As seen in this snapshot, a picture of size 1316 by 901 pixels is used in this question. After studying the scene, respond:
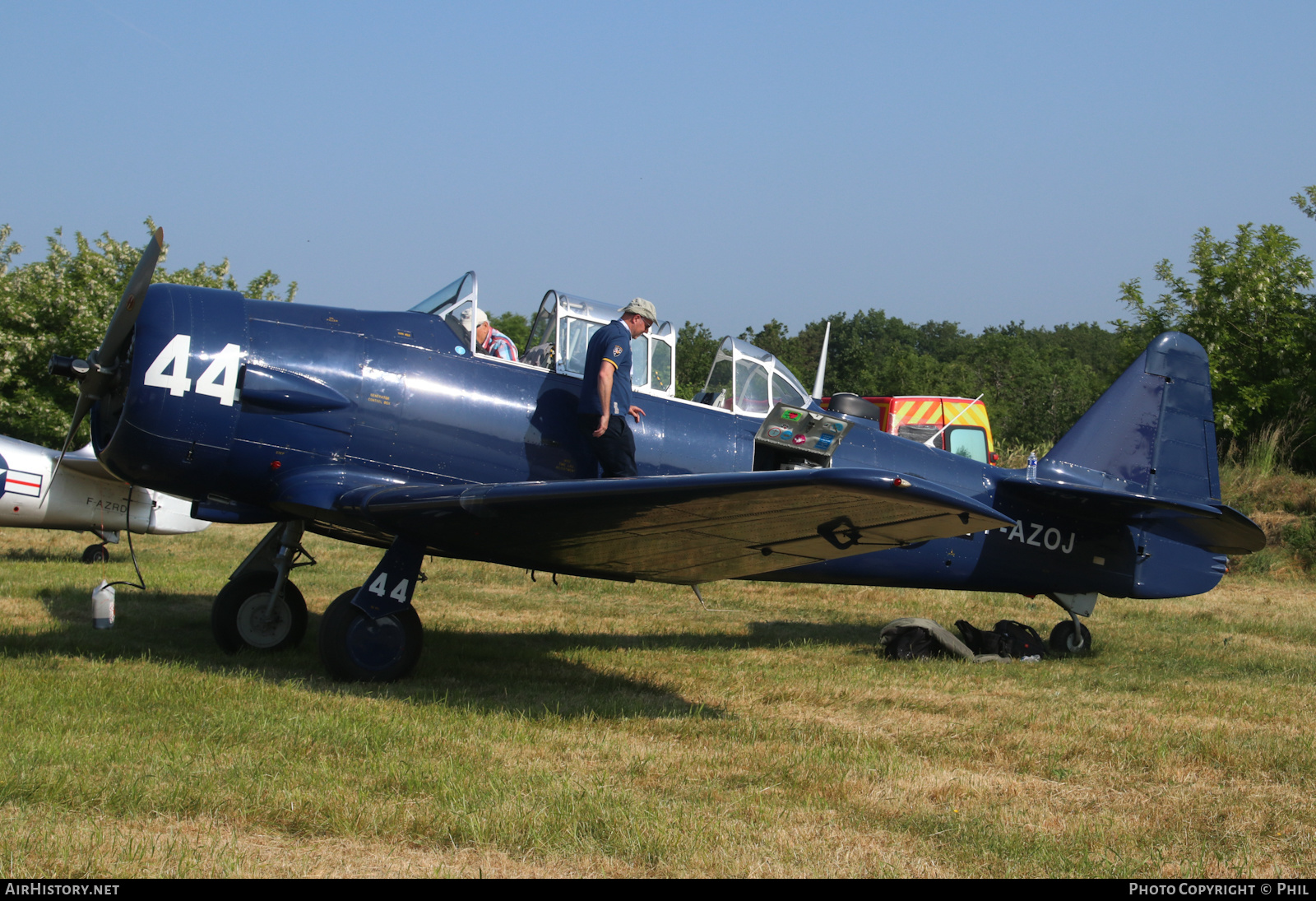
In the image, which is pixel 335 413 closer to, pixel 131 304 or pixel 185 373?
pixel 185 373

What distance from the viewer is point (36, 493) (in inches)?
490

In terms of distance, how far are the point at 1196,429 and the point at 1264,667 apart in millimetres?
2065

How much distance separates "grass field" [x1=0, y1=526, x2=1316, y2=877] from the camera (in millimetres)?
3387

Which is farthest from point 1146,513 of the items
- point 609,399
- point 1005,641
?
point 609,399

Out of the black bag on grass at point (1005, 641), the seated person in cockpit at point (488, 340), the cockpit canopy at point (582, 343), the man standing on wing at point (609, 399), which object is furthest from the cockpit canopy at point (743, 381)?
the black bag on grass at point (1005, 641)

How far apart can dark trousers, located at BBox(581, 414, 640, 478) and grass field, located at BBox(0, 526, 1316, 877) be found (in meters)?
1.41

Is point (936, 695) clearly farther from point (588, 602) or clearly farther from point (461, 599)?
point (461, 599)

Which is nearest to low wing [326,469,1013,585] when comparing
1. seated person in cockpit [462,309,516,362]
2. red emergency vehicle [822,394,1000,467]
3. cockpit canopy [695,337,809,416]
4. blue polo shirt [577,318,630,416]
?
blue polo shirt [577,318,630,416]

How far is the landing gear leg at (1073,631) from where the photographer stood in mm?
8539

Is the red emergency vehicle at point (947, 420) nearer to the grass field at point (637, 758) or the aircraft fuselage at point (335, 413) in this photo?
the grass field at point (637, 758)

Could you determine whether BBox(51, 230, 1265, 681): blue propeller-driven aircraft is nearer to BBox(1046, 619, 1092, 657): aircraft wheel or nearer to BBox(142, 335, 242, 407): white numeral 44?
BBox(142, 335, 242, 407): white numeral 44

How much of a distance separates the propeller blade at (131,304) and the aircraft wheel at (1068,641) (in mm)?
7587

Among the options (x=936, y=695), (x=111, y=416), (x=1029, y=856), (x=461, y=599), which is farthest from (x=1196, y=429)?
(x=111, y=416)

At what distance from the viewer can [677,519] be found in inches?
205
